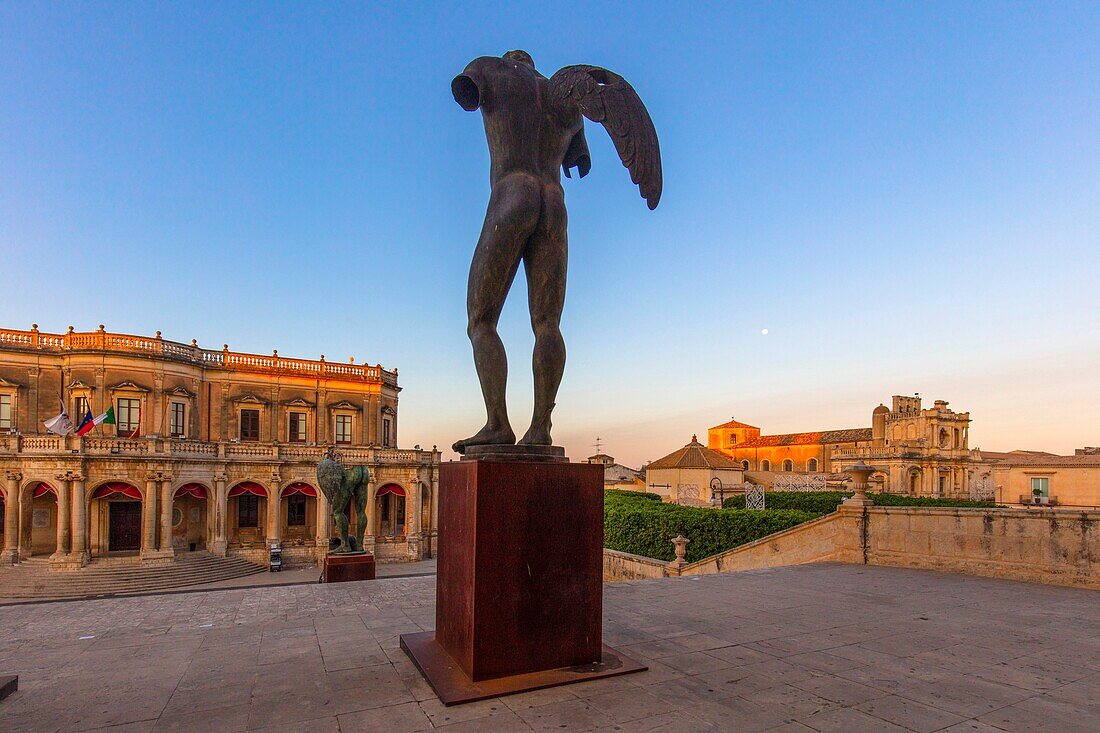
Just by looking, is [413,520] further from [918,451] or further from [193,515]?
[918,451]

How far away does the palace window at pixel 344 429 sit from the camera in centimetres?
3606

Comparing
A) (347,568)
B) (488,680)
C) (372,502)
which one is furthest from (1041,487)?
(488,680)

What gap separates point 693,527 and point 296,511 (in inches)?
946

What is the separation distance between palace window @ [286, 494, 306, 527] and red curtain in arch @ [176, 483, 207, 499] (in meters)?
4.38

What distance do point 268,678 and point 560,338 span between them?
302 cm

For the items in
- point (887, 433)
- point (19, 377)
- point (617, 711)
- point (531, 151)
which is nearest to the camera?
point (617, 711)

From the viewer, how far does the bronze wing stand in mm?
4117

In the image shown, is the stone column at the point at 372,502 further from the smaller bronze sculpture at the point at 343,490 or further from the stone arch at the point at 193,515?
the smaller bronze sculpture at the point at 343,490

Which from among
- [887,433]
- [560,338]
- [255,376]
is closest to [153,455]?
[255,376]

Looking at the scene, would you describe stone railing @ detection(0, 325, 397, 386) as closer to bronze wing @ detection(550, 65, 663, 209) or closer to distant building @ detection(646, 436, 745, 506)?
distant building @ detection(646, 436, 745, 506)

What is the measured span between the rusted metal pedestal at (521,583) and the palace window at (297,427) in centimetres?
3389

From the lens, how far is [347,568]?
10336 millimetres

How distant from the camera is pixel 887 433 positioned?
177 ft

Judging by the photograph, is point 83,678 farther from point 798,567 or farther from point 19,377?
point 19,377
